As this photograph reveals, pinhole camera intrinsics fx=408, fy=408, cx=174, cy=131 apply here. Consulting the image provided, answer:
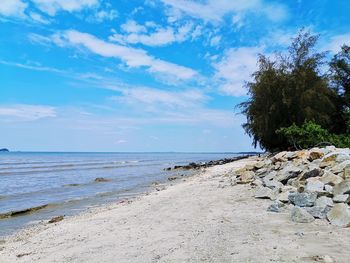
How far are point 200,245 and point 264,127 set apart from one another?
2814 cm

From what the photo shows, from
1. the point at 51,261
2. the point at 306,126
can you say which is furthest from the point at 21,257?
the point at 306,126

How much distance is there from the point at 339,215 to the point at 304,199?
53.2 inches

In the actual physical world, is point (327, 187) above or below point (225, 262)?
above

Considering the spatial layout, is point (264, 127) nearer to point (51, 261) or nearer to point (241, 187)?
point (241, 187)

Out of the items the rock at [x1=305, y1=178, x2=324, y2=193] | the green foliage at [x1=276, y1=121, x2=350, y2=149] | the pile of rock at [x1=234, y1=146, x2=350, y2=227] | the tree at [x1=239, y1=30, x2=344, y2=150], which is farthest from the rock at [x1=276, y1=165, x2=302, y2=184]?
the tree at [x1=239, y1=30, x2=344, y2=150]

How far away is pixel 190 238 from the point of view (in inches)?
293

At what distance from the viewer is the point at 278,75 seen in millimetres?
33531

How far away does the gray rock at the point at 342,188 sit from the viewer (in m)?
8.80

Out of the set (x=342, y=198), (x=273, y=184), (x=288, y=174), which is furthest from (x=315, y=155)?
(x=342, y=198)

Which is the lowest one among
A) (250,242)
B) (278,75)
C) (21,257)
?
(21,257)

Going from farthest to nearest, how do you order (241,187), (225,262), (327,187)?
(241,187), (327,187), (225,262)

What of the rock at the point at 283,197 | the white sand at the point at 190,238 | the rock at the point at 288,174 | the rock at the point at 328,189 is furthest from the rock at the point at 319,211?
the rock at the point at 288,174

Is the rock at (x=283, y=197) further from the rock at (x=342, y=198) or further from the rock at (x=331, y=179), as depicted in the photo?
the rock at (x=342, y=198)

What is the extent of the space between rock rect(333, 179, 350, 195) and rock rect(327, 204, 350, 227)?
849mm
